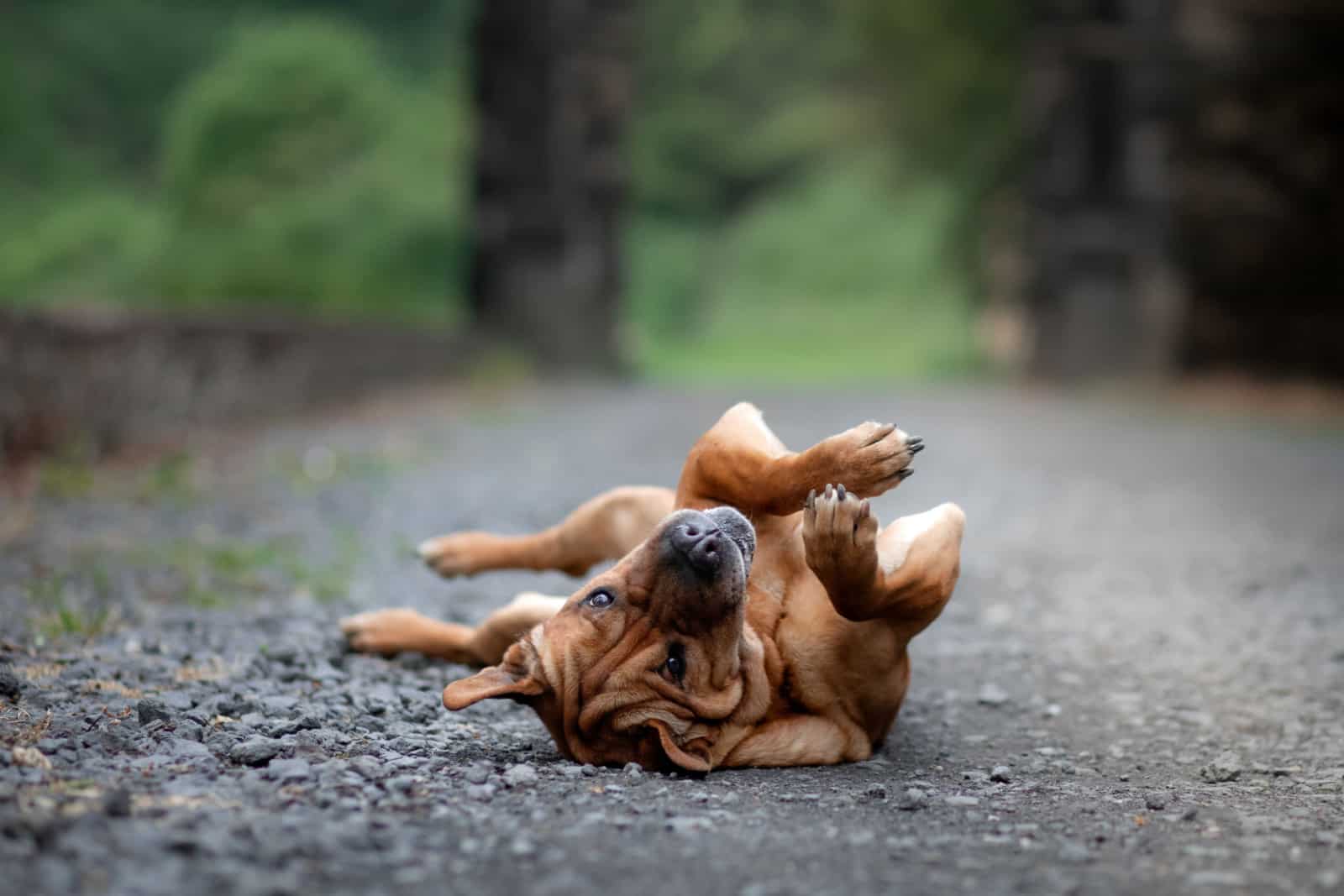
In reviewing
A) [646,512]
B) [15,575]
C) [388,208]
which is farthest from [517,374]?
[646,512]

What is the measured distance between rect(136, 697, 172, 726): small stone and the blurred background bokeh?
18.1ft

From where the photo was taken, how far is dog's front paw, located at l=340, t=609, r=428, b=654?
12.9 feet

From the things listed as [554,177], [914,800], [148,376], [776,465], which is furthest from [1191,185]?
[914,800]

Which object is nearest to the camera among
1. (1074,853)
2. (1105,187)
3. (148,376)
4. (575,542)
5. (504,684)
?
(1074,853)

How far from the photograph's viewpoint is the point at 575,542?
151 inches

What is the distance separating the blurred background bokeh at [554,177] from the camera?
46.6 feet

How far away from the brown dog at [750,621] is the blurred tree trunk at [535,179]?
14082 millimetres

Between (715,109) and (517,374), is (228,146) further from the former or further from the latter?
(715,109)

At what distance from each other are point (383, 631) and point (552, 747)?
37.5 inches

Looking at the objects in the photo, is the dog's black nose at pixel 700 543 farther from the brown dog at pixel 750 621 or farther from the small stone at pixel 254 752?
the small stone at pixel 254 752

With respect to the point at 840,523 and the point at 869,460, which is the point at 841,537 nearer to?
the point at 840,523

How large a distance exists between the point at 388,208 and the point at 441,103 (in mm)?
3378

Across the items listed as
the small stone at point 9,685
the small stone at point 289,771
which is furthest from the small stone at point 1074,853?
the small stone at point 9,685

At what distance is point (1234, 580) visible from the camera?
5.55 m
